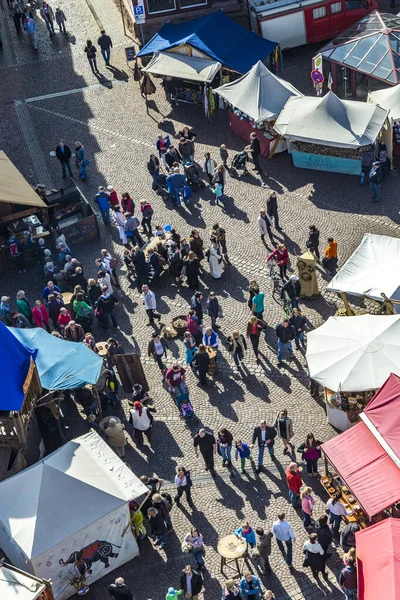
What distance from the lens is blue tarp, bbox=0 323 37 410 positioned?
2319 centimetres

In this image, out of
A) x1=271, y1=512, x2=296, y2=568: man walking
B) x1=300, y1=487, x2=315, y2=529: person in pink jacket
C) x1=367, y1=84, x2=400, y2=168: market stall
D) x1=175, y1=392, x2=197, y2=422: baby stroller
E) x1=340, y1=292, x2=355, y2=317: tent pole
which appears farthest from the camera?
x1=367, y1=84, x2=400, y2=168: market stall

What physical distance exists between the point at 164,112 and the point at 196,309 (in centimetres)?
1304

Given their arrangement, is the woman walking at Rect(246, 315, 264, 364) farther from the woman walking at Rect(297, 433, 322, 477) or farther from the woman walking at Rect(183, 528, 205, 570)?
the woman walking at Rect(183, 528, 205, 570)

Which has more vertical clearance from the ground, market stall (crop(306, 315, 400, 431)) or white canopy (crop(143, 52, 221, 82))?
white canopy (crop(143, 52, 221, 82))

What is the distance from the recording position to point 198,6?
135 ft

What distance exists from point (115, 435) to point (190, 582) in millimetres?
4704

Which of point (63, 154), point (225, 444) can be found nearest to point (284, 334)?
point (225, 444)

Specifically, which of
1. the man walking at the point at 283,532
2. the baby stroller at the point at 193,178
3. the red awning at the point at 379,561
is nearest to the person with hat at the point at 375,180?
the baby stroller at the point at 193,178

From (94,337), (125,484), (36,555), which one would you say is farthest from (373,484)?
(94,337)

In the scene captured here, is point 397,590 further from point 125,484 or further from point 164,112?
point 164,112

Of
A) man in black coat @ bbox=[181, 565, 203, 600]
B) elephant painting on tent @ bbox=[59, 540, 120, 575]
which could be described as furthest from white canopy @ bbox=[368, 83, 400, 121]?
man in black coat @ bbox=[181, 565, 203, 600]

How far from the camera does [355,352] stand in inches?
950

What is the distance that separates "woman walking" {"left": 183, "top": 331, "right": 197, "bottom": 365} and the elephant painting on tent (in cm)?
647

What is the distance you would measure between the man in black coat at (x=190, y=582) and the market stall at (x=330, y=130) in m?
16.5
